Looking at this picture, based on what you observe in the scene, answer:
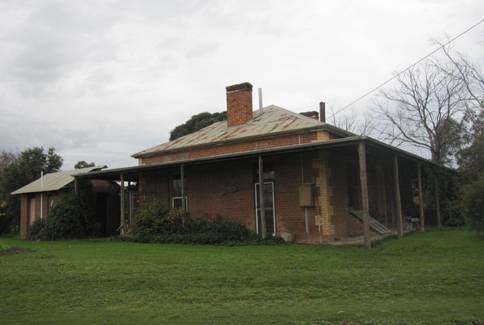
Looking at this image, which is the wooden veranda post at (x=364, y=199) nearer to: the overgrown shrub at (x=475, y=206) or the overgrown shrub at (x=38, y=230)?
the overgrown shrub at (x=475, y=206)

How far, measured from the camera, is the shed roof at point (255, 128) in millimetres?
18672

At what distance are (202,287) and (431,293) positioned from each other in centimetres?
334

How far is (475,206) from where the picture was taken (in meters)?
13.8

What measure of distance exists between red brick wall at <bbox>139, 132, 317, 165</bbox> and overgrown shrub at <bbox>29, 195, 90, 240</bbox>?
3612mm

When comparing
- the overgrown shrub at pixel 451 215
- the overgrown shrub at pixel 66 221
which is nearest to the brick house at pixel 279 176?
the overgrown shrub at pixel 66 221

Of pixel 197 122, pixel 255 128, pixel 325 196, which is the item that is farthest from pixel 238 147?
pixel 197 122

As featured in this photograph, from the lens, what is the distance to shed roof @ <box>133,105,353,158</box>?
18.7 meters

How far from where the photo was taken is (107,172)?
20.3m

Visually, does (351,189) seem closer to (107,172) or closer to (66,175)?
(107,172)

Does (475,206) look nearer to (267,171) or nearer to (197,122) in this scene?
(267,171)

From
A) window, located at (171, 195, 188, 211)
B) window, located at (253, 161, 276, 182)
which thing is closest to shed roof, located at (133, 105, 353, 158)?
window, located at (253, 161, 276, 182)

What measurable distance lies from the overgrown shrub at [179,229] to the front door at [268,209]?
0.81m

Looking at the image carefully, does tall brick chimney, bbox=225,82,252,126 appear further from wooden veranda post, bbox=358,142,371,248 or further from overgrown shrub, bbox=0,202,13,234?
Answer: overgrown shrub, bbox=0,202,13,234

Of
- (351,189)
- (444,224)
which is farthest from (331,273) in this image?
(444,224)
